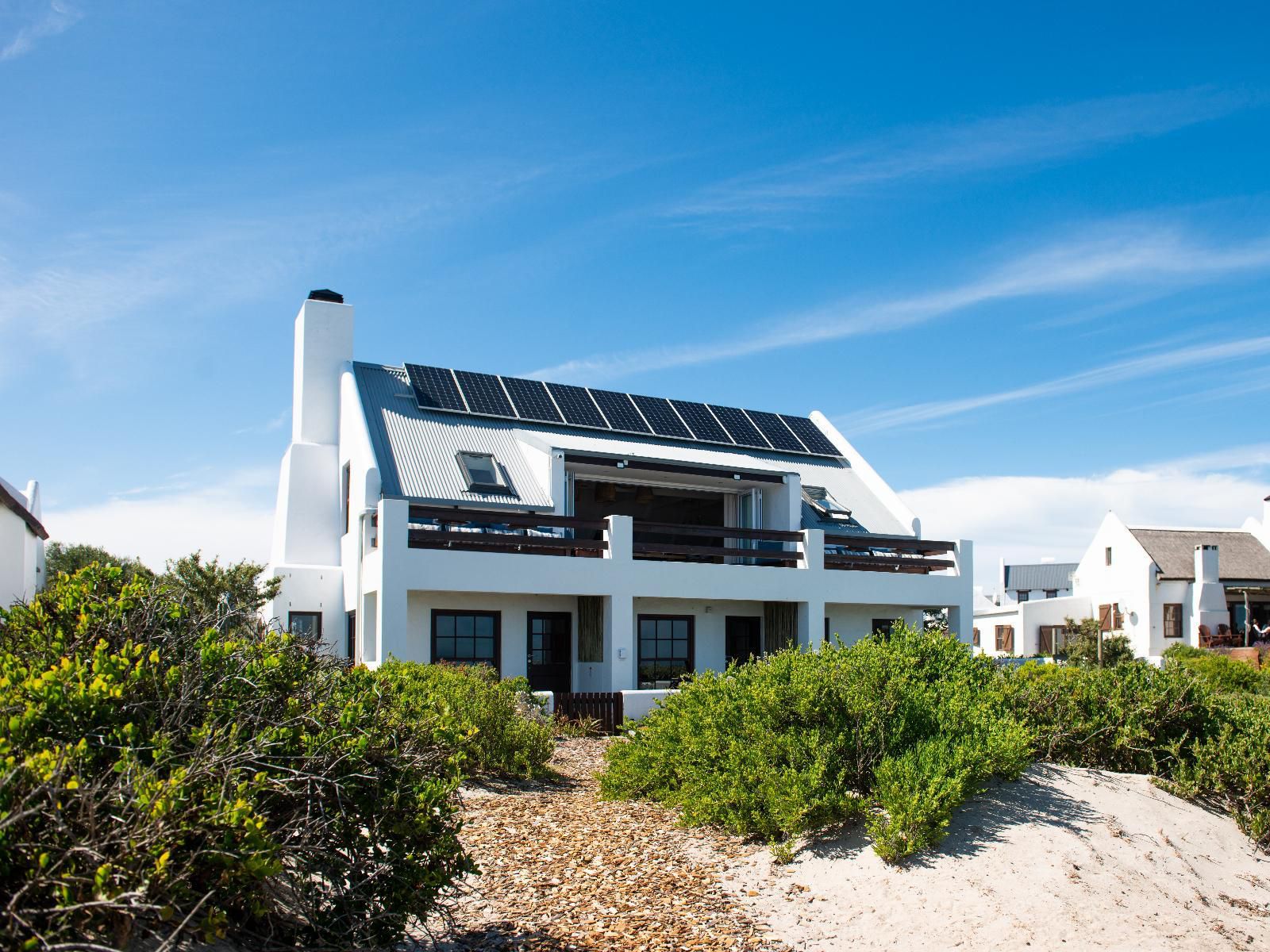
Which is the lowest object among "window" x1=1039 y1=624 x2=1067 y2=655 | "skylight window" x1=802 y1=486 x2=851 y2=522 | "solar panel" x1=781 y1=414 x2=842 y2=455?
"window" x1=1039 y1=624 x2=1067 y2=655

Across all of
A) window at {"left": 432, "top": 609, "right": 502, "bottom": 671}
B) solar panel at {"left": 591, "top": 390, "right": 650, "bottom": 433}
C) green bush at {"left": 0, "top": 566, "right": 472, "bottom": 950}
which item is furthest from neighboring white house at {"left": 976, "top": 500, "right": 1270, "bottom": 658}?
green bush at {"left": 0, "top": 566, "right": 472, "bottom": 950}

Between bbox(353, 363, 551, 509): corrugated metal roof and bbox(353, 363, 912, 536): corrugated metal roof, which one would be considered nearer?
bbox(353, 363, 551, 509): corrugated metal roof

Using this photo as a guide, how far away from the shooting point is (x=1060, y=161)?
1627 centimetres

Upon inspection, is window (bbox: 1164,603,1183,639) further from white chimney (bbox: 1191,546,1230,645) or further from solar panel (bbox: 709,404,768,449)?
solar panel (bbox: 709,404,768,449)

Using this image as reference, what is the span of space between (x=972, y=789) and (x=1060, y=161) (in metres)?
12.1

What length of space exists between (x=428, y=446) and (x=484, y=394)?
309 cm

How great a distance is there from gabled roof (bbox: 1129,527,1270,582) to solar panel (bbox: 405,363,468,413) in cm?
3044

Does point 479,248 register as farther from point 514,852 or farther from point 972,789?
point 972,789

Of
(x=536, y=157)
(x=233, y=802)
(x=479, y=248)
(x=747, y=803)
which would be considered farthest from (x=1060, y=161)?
(x=233, y=802)

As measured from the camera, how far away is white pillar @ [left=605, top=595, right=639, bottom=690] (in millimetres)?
19109

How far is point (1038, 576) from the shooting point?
60.8m

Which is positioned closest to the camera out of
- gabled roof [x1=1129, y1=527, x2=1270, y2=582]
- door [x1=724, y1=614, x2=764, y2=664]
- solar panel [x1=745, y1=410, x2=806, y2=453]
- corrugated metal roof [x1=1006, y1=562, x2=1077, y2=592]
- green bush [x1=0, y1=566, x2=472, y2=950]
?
green bush [x1=0, y1=566, x2=472, y2=950]

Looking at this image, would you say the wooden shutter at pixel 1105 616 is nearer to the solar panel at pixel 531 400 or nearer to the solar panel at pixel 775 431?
the solar panel at pixel 775 431

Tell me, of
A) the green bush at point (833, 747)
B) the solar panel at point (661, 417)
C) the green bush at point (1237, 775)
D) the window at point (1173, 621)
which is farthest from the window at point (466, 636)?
the window at point (1173, 621)
